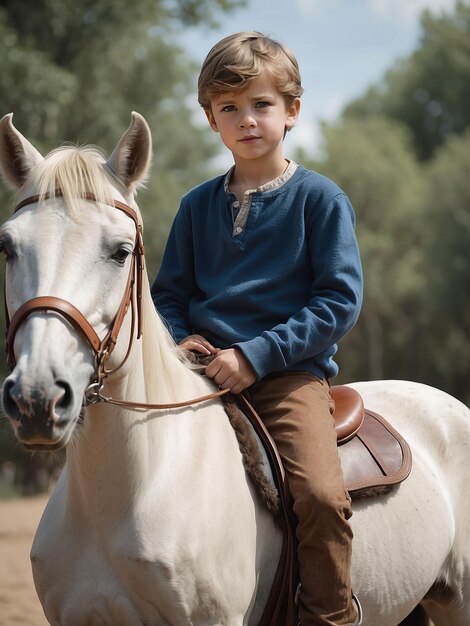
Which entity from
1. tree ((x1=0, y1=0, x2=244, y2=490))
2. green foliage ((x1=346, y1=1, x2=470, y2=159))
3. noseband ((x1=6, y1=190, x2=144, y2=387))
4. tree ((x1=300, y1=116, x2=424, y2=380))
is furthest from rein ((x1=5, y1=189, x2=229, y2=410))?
green foliage ((x1=346, y1=1, x2=470, y2=159))

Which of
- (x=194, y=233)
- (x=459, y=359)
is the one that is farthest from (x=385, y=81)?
(x=194, y=233)

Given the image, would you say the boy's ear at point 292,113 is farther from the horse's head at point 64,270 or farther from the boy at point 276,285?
the horse's head at point 64,270

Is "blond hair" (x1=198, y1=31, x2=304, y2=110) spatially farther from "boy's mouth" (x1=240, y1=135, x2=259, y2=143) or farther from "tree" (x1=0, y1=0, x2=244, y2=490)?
"tree" (x1=0, y1=0, x2=244, y2=490)

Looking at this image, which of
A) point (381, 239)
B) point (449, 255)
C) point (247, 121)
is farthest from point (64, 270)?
point (381, 239)

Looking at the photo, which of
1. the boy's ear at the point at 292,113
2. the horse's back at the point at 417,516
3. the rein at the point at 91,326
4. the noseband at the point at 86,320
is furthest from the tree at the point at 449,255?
the noseband at the point at 86,320

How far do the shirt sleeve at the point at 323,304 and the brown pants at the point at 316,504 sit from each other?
190 mm

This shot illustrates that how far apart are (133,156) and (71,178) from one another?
30 cm

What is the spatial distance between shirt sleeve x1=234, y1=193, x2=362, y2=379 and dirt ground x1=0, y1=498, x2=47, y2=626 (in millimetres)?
4516

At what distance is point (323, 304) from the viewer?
10.7 feet

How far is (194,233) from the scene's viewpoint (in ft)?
11.8

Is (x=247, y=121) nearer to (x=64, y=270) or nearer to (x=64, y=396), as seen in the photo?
(x=64, y=270)

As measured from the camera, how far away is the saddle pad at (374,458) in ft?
11.5

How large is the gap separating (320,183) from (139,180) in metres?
0.83

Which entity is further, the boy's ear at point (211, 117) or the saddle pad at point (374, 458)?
the boy's ear at point (211, 117)
